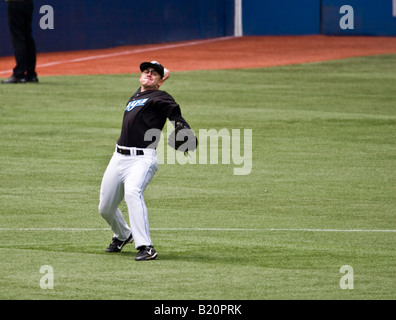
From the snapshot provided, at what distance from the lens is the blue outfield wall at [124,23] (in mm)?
28297

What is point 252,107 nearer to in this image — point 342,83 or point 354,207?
point 342,83

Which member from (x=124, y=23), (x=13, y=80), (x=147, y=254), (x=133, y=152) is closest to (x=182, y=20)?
(x=124, y=23)

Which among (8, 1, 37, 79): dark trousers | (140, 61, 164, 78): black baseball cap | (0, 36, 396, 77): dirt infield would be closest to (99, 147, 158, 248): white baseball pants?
(140, 61, 164, 78): black baseball cap

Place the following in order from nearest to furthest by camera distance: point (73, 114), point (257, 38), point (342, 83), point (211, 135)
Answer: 1. point (211, 135)
2. point (73, 114)
3. point (342, 83)
4. point (257, 38)

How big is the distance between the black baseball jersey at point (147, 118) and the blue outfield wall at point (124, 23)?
1865cm

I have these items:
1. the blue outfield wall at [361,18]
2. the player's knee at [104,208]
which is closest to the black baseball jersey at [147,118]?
the player's knee at [104,208]

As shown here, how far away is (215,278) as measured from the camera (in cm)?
794

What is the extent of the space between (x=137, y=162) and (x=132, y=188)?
26 centimetres

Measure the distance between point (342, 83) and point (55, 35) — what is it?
9.81 metres

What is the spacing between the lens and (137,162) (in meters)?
8.59

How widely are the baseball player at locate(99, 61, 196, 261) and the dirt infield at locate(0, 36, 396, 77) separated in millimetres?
15240

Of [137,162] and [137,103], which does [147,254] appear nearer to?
[137,162]

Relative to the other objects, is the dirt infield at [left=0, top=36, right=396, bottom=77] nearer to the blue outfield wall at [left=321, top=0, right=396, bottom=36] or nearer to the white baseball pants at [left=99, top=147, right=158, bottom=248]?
the blue outfield wall at [left=321, top=0, right=396, bottom=36]
